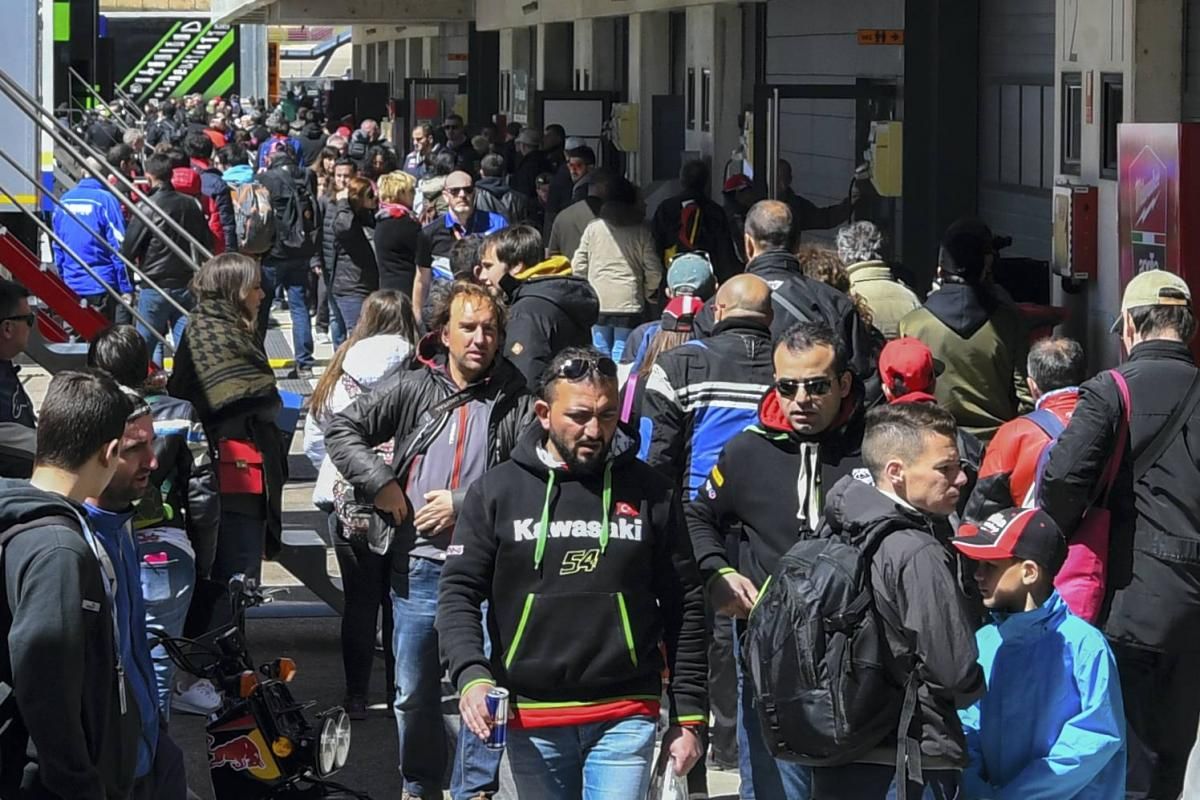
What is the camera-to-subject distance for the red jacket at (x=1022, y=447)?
20.5ft

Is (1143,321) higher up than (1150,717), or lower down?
higher up

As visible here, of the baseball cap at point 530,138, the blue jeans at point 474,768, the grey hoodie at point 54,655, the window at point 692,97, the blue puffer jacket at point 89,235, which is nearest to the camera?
the grey hoodie at point 54,655

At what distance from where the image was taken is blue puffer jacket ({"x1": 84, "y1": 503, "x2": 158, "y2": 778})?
173 inches

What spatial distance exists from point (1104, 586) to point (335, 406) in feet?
9.73

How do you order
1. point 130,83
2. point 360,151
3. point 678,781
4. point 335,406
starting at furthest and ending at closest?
1. point 130,83
2. point 360,151
3. point 335,406
4. point 678,781

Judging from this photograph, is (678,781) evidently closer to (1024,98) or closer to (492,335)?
(492,335)

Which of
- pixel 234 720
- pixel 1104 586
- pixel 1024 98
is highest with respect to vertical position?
pixel 1024 98

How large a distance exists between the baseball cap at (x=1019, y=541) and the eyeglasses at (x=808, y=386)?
109 cm

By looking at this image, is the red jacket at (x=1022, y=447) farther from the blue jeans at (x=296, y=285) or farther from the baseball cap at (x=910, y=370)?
the blue jeans at (x=296, y=285)

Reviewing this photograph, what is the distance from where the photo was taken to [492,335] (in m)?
5.93

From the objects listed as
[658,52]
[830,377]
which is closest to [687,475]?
[830,377]

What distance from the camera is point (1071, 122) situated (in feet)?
34.1

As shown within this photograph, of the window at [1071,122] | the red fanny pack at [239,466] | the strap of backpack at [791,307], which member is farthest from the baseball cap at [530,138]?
the red fanny pack at [239,466]

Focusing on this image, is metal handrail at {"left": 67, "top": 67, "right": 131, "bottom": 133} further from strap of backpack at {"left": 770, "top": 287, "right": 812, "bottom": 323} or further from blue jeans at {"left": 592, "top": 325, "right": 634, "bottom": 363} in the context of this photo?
strap of backpack at {"left": 770, "top": 287, "right": 812, "bottom": 323}
